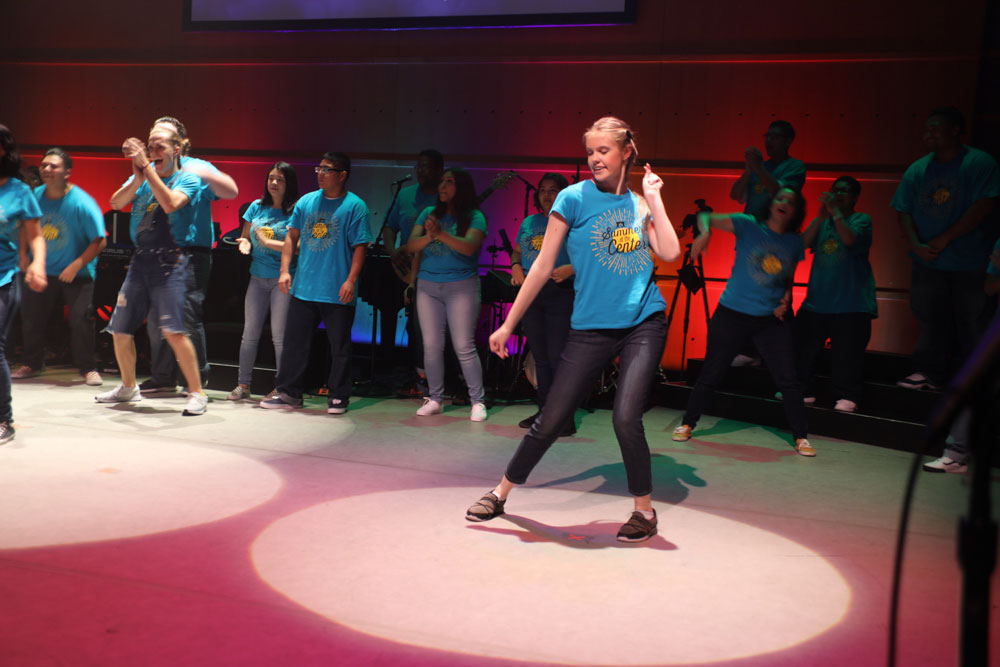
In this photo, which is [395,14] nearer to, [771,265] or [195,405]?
[195,405]

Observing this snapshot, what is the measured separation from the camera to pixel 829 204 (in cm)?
600

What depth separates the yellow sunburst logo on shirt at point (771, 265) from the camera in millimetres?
5449

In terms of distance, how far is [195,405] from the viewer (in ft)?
19.0

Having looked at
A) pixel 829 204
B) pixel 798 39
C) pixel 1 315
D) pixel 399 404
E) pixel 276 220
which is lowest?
pixel 399 404

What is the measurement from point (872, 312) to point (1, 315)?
5632 mm

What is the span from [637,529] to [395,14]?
22.1ft

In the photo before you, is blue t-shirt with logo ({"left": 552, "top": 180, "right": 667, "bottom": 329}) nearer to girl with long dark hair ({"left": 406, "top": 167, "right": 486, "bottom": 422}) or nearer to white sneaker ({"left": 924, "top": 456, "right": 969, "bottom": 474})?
girl with long dark hair ({"left": 406, "top": 167, "right": 486, "bottom": 422})

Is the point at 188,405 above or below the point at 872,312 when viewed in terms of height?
below

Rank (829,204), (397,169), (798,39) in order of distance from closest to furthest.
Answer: (829,204) < (798,39) < (397,169)

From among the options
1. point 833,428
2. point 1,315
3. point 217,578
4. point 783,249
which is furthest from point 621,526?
point 1,315

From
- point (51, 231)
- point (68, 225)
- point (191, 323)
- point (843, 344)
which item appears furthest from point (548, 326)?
point (51, 231)

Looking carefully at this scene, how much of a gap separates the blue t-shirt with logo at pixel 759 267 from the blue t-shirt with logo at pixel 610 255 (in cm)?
202

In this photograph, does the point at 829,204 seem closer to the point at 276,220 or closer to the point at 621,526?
the point at 621,526

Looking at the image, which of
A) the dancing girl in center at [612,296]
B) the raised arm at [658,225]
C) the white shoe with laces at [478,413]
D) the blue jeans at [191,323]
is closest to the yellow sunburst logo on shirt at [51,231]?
the blue jeans at [191,323]
